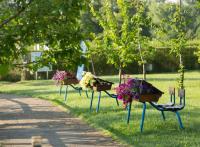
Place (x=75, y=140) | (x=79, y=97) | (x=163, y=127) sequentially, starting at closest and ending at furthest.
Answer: (x=75, y=140)
(x=163, y=127)
(x=79, y=97)

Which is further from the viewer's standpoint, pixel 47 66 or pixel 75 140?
pixel 75 140

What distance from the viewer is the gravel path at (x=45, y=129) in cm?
1017

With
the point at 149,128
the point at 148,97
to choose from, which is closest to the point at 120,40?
the point at 149,128

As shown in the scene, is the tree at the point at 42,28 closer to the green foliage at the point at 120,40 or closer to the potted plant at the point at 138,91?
the potted plant at the point at 138,91

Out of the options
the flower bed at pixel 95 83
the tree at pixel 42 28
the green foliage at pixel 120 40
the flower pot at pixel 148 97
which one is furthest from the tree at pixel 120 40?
the tree at pixel 42 28

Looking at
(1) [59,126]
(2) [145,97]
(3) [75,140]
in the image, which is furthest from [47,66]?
(1) [59,126]

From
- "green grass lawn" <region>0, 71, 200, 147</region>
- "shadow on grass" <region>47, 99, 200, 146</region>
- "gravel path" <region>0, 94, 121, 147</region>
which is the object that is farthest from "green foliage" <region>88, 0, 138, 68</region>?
"shadow on grass" <region>47, 99, 200, 146</region>

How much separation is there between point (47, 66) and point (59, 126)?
632 cm

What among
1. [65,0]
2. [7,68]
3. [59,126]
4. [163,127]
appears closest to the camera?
[7,68]

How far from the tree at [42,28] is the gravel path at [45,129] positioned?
330cm

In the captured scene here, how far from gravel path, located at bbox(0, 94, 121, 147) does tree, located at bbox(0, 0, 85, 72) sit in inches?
130

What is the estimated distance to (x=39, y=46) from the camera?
6441mm

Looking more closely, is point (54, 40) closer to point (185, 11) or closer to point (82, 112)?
point (82, 112)

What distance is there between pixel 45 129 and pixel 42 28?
21.4ft
